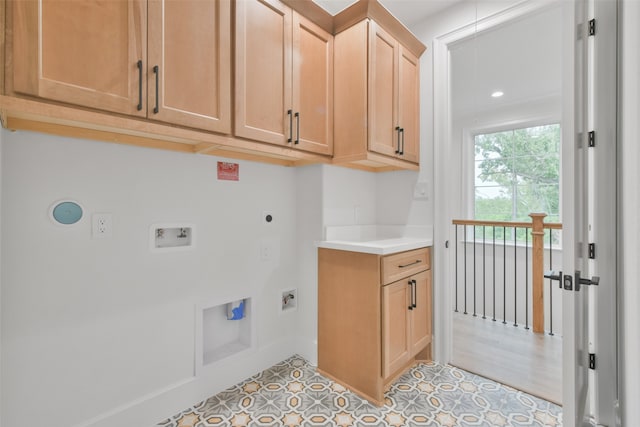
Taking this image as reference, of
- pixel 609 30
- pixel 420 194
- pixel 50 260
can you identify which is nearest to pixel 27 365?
pixel 50 260

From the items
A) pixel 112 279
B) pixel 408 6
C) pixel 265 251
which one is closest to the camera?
pixel 112 279

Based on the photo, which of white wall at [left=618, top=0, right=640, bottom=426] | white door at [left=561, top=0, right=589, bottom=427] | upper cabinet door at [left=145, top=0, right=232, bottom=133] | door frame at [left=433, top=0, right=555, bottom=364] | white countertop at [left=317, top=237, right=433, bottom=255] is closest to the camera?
white wall at [left=618, top=0, right=640, bottom=426]

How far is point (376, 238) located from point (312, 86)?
131 centimetres

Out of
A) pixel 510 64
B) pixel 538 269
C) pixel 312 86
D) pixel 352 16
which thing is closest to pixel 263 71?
pixel 312 86

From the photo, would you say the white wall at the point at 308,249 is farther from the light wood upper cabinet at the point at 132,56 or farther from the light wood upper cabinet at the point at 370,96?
the light wood upper cabinet at the point at 132,56

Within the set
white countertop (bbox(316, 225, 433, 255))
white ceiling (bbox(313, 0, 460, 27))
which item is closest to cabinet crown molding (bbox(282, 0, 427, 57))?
white ceiling (bbox(313, 0, 460, 27))

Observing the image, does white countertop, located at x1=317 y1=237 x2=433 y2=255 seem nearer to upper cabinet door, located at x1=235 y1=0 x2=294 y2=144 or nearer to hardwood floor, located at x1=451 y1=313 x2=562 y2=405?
upper cabinet door, located at x1=235 y1=0 x2=294 y2=144

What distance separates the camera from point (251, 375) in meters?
2.00

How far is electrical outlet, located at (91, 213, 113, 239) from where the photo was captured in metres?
1.38

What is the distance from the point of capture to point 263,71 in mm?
1598

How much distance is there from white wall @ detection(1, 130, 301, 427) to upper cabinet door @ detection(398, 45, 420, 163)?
1121 mm

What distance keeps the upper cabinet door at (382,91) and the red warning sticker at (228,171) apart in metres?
0.87

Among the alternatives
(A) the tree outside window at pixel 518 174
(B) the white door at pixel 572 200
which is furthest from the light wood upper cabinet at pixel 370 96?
(A) the tree outside window at pixel 518 174

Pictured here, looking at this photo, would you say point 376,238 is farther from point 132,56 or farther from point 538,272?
point 132,56
